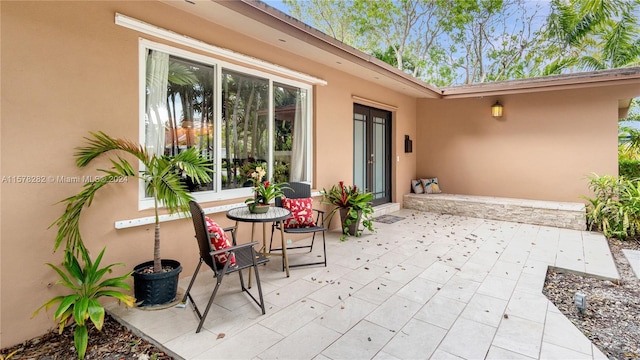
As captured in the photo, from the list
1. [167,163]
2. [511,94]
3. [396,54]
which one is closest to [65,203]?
[167,163]

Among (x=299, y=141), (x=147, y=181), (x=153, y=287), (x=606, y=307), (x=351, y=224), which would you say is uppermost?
(x=299, y=141)

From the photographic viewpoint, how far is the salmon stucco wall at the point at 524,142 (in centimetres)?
621

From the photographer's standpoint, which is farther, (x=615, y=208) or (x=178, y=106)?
(x=615, y=208)

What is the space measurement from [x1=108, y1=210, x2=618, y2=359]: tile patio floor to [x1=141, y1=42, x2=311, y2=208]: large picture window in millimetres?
1300

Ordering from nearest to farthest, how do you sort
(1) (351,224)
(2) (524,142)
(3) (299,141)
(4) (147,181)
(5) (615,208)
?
1. (4) (147,181)
2. (3) (299,141)
3. (1) (351,224)
4. (5) (615,208)
5. (2) (524,142)

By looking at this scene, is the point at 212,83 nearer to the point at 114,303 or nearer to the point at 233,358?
the point at 114,303

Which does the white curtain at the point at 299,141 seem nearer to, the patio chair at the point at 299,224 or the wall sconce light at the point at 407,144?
the patio chair at the point at 299,224

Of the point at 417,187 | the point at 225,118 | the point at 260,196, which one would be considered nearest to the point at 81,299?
the point at 260,196

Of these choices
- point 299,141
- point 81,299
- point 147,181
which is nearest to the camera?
point 81,299

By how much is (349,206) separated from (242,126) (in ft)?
7.02

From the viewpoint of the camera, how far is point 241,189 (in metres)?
4.08

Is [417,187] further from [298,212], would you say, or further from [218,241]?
[218,241]

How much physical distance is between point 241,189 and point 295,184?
72cm

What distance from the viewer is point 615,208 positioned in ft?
17.5
